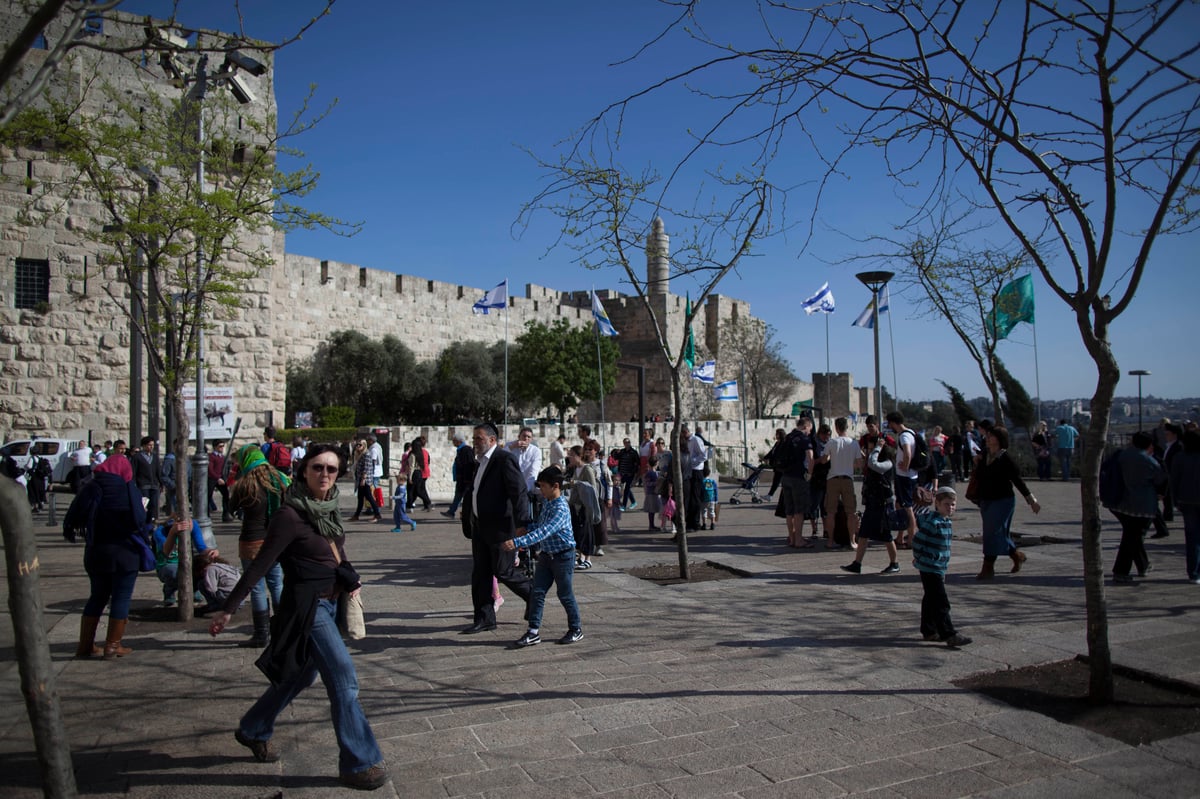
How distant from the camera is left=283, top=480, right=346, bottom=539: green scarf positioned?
3729 mm

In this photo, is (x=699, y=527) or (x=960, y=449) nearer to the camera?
(x=699, y=527)

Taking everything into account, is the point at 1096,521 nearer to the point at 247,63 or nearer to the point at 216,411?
the point at 247,63

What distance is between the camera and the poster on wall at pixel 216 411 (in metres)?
12.2

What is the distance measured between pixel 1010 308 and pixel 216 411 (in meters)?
12.0

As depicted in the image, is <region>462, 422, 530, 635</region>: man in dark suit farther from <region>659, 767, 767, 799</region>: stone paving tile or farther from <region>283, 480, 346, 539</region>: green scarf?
<region>659, 767, 767, 799</region>: stone paving tile

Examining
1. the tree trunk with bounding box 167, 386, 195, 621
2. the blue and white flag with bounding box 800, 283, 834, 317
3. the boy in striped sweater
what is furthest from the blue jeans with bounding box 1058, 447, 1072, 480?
the tree trunk with bounding box 167, 386, 195, 621

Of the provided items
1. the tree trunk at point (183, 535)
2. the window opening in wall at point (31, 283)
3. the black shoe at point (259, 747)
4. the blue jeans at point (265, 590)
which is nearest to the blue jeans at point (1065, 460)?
the blue jeans at point (265, 590)

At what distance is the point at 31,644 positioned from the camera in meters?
2.53

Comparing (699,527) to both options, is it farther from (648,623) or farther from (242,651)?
(242,651)

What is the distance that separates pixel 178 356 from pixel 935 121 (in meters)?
6.17

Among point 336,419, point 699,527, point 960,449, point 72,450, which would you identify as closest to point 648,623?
point 699,527

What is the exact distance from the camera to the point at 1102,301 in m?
4.46

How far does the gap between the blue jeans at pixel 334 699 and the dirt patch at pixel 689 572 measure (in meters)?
4.75

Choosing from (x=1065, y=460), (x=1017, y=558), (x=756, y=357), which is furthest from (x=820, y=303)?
(x=756, y=357)
